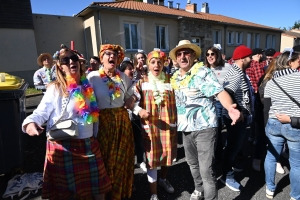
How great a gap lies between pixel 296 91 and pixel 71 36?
40.6ft

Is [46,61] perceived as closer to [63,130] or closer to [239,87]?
[63,130]

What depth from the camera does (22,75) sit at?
36.3 feet

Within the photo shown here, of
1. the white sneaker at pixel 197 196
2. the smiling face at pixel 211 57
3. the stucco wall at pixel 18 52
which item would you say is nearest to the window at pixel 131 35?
the stucco wall at pixel 18 52

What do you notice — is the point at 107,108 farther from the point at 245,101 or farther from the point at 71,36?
the point at 71,36

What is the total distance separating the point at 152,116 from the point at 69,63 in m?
1.07

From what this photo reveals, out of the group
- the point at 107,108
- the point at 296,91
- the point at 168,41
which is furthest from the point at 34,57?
the point at 296,91

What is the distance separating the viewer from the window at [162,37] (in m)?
13.6

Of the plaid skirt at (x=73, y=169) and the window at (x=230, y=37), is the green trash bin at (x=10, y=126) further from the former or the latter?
the window at (x=230, y=37)

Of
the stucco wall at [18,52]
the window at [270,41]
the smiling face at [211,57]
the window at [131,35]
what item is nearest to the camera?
the smiling face at [211,57]

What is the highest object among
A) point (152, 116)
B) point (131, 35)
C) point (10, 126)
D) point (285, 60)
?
point (131, 35)

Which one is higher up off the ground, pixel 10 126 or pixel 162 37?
pixel 162 37

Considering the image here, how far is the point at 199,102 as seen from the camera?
6.88 feet

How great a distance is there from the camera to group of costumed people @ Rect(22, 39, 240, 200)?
1946 mm

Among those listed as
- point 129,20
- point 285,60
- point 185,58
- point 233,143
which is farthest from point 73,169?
point 129,20
